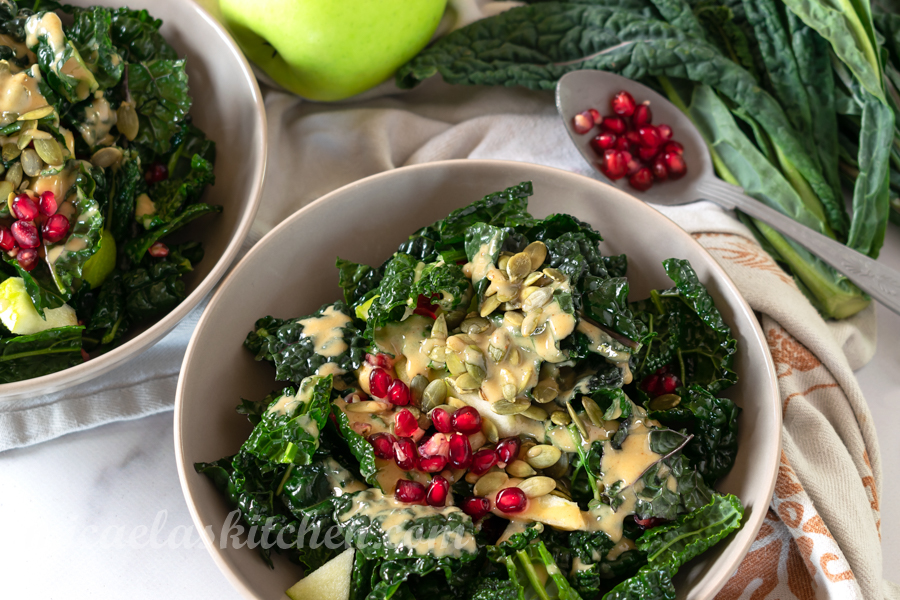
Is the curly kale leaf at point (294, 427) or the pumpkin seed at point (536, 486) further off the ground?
the curly kale leaf at point (294, 427)

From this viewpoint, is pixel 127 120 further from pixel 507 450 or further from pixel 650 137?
pixel 650 137

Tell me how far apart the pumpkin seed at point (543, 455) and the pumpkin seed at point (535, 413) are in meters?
0.06

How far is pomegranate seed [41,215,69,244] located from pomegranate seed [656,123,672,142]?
5.59 ft

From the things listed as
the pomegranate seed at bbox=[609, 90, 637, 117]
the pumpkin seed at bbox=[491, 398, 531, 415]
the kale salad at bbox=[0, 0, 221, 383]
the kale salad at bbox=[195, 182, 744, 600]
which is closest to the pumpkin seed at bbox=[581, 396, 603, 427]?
the kale salad at bbox=[195, 182, 744, 600]

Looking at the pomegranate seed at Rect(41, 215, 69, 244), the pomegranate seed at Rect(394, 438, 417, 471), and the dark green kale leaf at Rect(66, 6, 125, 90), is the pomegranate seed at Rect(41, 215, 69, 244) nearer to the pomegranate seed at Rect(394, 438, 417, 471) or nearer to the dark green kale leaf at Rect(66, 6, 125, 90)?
the dark green kale leaf at Rect(66, 6, 125, 90)

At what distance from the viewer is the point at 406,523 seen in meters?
1.27

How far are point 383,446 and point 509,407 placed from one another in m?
0.27

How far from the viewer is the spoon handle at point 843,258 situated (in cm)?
185

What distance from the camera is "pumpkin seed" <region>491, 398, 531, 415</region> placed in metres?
1.39

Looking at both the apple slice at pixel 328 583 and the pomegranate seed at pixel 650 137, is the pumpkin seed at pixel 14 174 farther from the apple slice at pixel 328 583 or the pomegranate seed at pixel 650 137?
the pomegranate seed at pixel 650 137

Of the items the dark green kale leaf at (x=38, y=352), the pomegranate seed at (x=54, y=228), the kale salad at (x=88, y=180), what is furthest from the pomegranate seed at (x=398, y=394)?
the pomegranate seed at (x=54, y=228)

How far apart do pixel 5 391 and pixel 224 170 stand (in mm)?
791

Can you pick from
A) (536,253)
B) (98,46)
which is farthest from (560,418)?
(98,46)

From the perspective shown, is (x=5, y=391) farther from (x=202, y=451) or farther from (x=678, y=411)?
(x=678, y=411)
